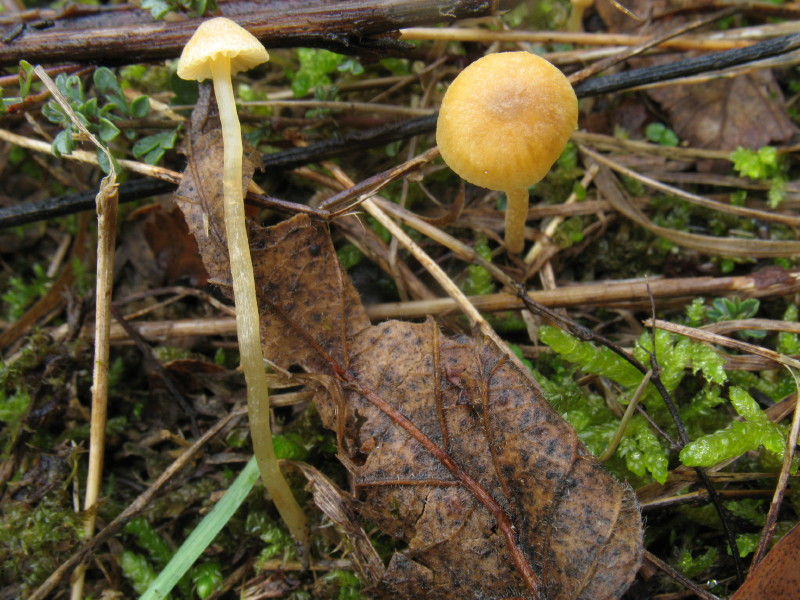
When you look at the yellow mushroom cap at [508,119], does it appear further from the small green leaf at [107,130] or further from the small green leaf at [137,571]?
the small green leaf at [137,571]

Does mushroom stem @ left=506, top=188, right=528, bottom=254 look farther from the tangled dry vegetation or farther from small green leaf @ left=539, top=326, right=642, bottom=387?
small green leaf @ left=539, top=326, right=642, bottom=387

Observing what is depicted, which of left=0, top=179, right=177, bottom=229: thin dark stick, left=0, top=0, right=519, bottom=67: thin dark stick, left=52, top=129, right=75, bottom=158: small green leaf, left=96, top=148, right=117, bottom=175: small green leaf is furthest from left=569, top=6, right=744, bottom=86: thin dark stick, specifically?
left=52, top=129, right=75, bottom=158: small green leaf

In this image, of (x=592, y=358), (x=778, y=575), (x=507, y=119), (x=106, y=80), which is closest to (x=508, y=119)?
(x=507, y=119)

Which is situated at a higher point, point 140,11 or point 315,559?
point 140,11

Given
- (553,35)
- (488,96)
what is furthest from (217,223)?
(553,35)

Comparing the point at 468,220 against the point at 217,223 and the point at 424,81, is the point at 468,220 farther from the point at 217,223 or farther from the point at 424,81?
the point at 217,223

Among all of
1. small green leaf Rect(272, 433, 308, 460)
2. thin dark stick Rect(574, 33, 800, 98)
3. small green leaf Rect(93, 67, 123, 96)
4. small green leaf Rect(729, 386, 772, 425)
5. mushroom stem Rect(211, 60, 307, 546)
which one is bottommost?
small green leaf Rect(272, 433, 308, 460)

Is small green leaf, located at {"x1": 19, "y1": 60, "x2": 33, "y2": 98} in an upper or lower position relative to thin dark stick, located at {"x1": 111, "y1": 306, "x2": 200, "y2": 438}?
upper
